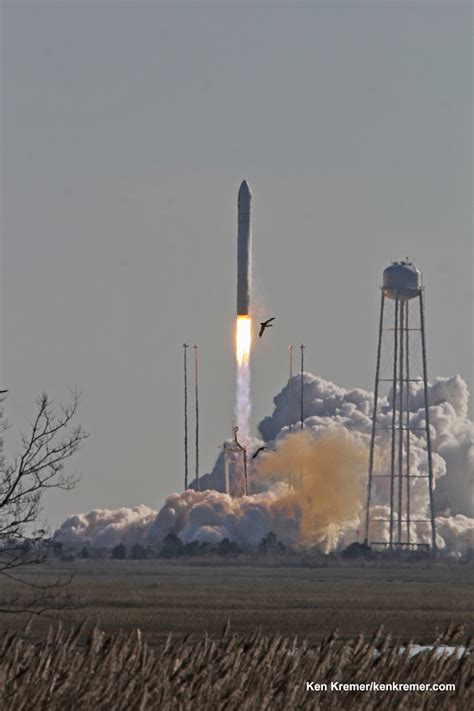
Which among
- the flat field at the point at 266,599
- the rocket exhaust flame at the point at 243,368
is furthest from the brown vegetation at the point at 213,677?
the rocket exhaust flame at the point at 243,368

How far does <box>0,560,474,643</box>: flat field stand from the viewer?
89.7 m

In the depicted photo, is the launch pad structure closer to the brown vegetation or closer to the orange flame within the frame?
the orange flame

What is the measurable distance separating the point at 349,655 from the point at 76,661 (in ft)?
17.5

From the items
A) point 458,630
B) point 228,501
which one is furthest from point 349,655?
point 228,501

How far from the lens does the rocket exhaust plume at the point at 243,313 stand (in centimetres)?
15425

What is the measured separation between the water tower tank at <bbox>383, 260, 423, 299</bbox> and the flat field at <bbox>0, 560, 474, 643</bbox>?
911 inches

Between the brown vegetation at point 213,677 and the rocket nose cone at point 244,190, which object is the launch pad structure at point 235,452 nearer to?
the rocket nose cone at point 244,190

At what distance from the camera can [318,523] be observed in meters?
187

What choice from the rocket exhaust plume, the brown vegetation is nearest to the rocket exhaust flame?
the rocket exhaust plume

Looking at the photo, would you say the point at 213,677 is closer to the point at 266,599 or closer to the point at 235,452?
the point at 266,599

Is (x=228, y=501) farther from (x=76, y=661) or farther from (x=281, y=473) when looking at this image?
(x=76, y=661)

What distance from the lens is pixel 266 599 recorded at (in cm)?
11138

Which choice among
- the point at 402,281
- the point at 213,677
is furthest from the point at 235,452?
the point at 213,677

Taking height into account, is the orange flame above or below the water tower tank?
below
